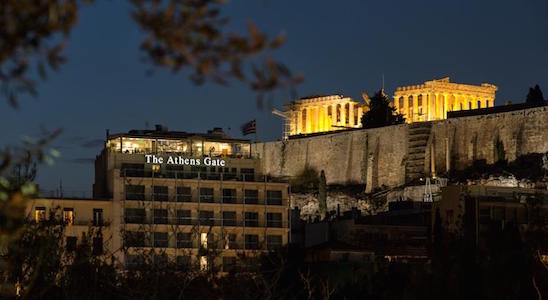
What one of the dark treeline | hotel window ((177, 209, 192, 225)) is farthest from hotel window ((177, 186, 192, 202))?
the dark treeline

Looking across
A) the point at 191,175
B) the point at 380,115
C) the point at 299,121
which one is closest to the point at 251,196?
the point at 191,175

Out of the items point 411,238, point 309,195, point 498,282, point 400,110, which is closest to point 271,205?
point 411,238

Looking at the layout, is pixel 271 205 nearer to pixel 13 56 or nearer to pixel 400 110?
pixel 400 110

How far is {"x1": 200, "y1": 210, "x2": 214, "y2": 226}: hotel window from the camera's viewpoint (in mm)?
71181

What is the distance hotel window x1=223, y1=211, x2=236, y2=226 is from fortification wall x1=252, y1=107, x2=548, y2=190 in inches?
1315

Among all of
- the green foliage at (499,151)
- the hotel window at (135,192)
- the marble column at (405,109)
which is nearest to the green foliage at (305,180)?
the marble column at (405,109)

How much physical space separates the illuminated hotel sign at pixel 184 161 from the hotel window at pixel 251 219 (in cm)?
446

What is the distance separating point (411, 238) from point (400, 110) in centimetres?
5734

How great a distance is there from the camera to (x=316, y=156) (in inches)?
4646

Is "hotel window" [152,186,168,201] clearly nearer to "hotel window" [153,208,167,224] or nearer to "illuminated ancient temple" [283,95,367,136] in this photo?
"hotel window" [153,208,167,224]

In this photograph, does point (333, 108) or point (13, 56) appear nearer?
point (13, 56)

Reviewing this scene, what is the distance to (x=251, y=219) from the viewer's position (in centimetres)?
7344

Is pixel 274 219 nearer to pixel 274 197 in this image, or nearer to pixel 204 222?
pixel 274 197

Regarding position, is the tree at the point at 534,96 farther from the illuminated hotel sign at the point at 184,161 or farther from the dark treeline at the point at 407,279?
the dark treeline at the point at 407,279
